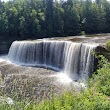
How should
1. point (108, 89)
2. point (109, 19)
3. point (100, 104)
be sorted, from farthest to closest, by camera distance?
point (109, 19) → point (108, 89) → point (100, 104)

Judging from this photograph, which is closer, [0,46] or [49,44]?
[49,44]

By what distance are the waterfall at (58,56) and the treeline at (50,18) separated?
8.69 metres

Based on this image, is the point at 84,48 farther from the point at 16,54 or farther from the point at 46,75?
the point at 16,54

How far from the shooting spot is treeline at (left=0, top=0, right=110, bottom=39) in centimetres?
3828

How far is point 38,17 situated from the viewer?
41.2 m

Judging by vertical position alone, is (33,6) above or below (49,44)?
above

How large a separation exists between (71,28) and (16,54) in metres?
14.9

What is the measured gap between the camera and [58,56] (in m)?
25.2

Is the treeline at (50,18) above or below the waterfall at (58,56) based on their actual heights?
above

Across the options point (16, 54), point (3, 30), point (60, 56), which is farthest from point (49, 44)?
point (3, 30)

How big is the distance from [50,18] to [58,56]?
705 inches

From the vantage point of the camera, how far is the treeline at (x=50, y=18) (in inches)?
1507

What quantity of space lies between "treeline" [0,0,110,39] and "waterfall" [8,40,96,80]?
8690 mm

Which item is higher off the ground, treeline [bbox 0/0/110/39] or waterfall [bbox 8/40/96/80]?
treeline [bbox 0/0/110/39]
